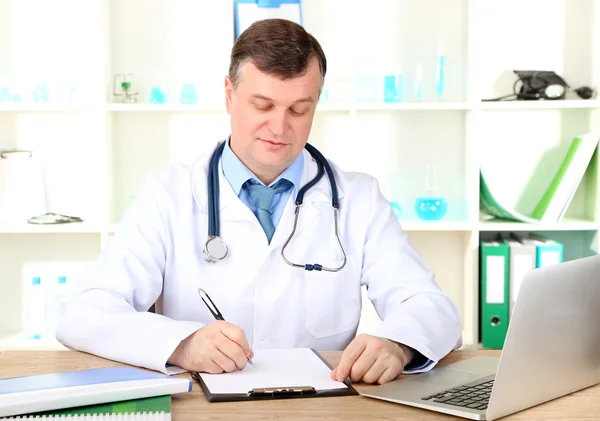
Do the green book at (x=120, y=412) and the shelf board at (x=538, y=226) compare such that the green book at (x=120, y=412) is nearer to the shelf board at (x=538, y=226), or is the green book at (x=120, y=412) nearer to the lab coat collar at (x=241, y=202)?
the lab coat collar at (x=241, y=202)

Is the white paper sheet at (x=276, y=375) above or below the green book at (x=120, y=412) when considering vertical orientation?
below

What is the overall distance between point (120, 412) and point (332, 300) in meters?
0.93

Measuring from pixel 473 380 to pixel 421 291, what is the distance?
44 centimetres

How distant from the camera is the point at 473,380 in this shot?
4.87 ft

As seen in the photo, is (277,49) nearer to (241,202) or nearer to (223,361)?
(241,202)

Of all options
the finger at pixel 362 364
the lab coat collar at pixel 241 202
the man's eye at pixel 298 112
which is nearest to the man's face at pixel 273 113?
the man's eye at pixel 298 112

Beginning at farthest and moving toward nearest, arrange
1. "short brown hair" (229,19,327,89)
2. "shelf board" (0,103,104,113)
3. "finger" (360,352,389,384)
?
"shelf board" (0,103,104,113) < "short brown hair" (229,19,327,89) < "finger" (360,352,389,384)

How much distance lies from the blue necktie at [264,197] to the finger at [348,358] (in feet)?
2.11

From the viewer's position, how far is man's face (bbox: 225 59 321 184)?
1.95 metres

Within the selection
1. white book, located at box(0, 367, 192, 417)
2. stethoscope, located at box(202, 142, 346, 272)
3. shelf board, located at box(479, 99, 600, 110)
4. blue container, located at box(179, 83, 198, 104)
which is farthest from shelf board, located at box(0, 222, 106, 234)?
white book, located at box(0, 367, 192, 417)

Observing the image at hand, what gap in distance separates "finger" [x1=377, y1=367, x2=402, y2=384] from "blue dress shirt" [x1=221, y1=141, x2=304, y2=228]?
2.31 feet

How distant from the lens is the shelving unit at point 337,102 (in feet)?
12.1

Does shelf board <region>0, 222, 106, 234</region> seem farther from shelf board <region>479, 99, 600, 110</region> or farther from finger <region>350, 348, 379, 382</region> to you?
finger <region>350, 348, 379, 382</region>

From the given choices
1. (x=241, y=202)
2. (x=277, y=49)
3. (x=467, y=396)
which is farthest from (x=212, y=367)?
(x=277, y=49)
